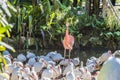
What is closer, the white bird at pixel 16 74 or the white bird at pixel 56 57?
the white bird at pixel 16 74

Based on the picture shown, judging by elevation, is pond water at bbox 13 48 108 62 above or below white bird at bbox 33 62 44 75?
below

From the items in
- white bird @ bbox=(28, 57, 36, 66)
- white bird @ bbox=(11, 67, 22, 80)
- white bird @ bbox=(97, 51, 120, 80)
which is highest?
white bird @ bbox=(97, 51, 120, 80)

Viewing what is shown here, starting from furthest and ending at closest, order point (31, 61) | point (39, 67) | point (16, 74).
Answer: point (31, 61) < point (39, 67) < point (16, 74)

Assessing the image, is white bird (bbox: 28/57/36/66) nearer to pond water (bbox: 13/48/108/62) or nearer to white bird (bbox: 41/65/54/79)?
white bird (bbox: 41/65/54/79)

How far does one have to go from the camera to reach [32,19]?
10625mm

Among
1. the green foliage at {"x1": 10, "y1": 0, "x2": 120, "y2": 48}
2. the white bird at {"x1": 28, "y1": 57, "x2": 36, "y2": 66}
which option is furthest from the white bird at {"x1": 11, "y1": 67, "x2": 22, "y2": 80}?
the green foliage at {"x1": 10, "y1": 0, "x2": 120, "y2": 48}

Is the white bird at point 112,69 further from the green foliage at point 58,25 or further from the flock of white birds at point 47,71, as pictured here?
the green foliage at point 58,25

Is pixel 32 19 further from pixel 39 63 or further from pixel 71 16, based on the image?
pixel 39 63

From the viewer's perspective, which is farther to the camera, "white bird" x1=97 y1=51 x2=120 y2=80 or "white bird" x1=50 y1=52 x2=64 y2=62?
"white bird" x1=50 y1=52 x2=64 y2=62

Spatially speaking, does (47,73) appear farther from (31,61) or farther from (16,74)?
(31,61)

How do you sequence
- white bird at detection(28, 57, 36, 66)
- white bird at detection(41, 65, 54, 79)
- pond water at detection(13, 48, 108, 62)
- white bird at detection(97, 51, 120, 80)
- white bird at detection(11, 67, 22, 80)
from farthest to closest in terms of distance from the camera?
pond water at detection(13, 48, 108, 62) < white bird at detection(28, 57, 36, 66) < white bird at detection(41, 65, 54, 79) < white bird at detection(11, 67, 22, 80) < white bird at detection(97, 51, 120, 80)

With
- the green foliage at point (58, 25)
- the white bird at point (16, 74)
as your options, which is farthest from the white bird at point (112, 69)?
the green foliage at point (58, 25)

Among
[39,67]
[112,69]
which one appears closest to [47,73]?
[39,67]

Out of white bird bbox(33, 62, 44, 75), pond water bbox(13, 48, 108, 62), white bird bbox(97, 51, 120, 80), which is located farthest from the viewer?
pond water bbox(13, 48, 108, 62)
